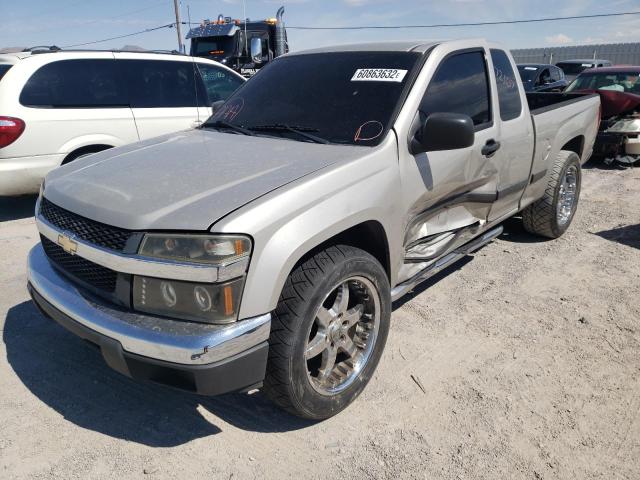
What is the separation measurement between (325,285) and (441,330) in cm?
146

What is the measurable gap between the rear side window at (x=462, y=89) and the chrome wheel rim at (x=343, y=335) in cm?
121

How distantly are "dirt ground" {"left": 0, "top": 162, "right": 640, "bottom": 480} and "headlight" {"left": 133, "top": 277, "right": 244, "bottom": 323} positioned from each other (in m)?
0.76

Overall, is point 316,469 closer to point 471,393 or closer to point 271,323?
point 271,323

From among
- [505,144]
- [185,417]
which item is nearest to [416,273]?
[505,144]

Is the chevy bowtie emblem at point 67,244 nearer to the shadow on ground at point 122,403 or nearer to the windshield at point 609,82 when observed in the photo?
the shadow on ground at point 122,403

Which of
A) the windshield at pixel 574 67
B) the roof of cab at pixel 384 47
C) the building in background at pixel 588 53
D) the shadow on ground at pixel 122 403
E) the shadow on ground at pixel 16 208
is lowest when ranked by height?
the building in background at pixel 588 53

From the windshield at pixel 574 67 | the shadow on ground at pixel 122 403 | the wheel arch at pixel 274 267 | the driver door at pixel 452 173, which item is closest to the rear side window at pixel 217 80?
the driver door at pixel 452 173

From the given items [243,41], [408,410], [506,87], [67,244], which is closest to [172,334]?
[67,244]

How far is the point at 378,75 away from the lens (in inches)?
127

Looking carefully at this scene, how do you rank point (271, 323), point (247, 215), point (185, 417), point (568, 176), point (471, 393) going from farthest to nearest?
1. point (568, 176)
2. point (471, 393)
3. point (185, 417)
4. point (271, 323)
5. point (247, 215)

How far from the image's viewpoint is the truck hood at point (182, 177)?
2.22 metres

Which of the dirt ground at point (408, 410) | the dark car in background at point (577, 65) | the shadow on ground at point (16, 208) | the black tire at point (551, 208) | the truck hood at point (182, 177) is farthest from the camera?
the dark car in background at point (577, 65)

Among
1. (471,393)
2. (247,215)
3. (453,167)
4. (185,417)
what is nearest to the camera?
(247,215)

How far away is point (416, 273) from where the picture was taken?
333 cm
